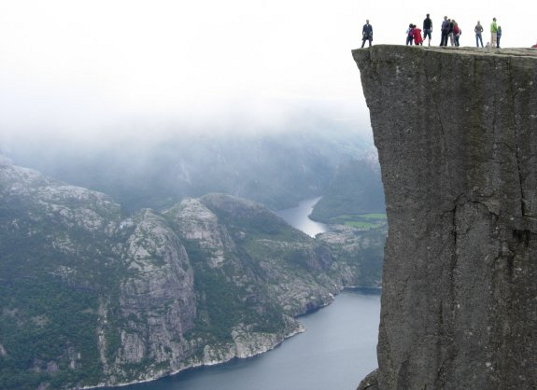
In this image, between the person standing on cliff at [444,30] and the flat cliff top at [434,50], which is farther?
the person standing on cliff at [444,30]

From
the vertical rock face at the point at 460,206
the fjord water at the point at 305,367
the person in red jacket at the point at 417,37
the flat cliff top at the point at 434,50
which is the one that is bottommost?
the fjord water at the point at 305,367

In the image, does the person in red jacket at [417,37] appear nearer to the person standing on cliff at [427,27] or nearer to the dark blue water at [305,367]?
the person standing on cliff at [427,27]

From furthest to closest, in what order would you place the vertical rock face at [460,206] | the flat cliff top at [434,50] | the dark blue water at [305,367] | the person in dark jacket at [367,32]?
the dark blue water at [305,367] → the person in dark jacket at [367,32] → the flat cliff top at [434,50] → the vertical rock face at [460,206]

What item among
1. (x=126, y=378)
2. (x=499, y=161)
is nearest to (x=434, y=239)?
(x=499, y=161)

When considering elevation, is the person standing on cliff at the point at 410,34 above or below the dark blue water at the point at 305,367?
above

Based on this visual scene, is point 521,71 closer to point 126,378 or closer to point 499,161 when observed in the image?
point 499,161

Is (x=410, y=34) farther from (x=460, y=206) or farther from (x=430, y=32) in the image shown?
(x=460, y=206)

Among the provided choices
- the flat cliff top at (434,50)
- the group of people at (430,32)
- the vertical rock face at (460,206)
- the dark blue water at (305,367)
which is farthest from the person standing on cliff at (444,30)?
the dark blue water at (305,367)
